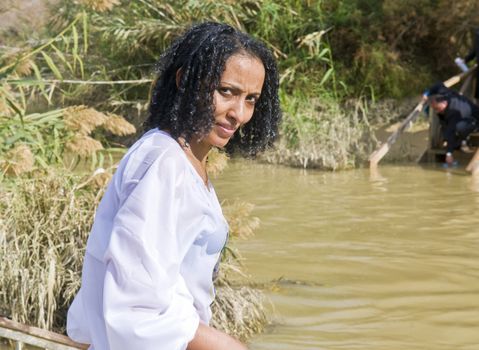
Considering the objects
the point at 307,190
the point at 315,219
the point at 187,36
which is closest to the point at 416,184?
the point at 307,190

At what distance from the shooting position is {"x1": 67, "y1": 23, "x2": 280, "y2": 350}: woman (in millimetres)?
1546

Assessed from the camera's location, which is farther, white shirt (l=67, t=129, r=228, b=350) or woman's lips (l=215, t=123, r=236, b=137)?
woman's lips (l=215, t=123, r=236, b=137)

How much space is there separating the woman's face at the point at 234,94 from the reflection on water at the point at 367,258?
3.20 m

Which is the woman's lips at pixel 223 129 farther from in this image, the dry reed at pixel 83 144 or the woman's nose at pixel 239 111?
the dry reed at pixel 83 144

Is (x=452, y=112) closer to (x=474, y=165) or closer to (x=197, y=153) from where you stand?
(x=474, y=165)

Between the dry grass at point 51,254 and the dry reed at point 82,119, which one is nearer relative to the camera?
the dry grass at point 51,254

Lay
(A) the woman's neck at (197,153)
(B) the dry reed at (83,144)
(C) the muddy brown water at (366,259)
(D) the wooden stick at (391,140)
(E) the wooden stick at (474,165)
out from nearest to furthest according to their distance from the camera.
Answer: (A) the woman's neck at (197,153), (B) the dry reed at (83,144), (C) the muddy brown water at (366,259), (E) the wooden stick at (474,165), (D) the wooden stick at (391,140)

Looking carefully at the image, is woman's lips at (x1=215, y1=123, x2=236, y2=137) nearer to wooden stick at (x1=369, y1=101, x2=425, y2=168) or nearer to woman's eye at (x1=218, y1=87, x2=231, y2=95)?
woman's eye at (x1=218, y1=87, x2=231, y2=95)

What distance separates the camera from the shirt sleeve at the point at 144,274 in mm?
1541

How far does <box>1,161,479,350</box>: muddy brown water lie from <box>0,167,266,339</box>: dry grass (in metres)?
0.24

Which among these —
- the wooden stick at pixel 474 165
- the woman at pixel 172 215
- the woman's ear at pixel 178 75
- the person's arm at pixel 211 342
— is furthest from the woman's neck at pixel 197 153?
the wooden stick at pixel 474 165

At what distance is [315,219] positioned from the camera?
8.84m

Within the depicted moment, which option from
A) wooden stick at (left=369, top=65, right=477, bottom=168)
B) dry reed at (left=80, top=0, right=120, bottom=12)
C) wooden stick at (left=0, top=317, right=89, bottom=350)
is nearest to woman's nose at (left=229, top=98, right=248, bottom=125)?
wooden stick at (left=0, top=317, right=89, bottom=350)

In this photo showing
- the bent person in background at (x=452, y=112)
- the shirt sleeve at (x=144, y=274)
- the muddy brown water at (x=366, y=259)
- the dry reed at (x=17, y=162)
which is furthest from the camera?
the bent person in background at (x=452, y=112)
